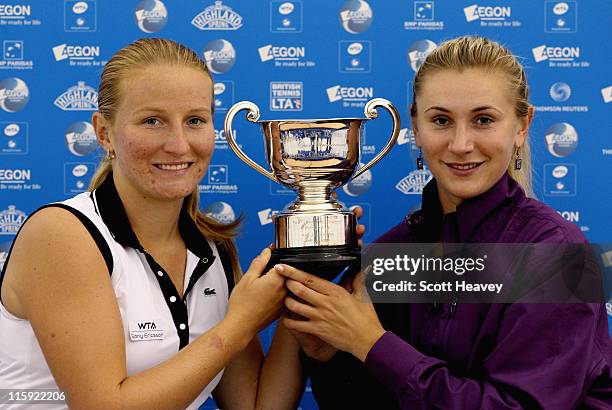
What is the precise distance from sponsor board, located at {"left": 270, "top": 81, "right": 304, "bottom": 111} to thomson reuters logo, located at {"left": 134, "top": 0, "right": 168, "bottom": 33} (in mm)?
398

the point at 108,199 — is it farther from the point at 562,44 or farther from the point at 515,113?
the point at 562,44

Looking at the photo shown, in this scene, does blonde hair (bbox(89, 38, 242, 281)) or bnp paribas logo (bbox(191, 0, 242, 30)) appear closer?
blonde hair (bbox(89, 38, 242, 281))

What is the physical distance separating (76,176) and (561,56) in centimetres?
158

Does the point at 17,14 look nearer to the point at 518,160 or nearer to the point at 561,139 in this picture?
the point at 518,160

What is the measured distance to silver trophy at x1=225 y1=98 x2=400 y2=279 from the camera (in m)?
1.56

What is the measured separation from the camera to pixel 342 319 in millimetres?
1540

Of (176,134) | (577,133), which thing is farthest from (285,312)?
(577,133)

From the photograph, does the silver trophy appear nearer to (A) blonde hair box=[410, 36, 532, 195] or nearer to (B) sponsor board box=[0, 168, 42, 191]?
(A) blonde hair box=[410, 36, 532, 195]

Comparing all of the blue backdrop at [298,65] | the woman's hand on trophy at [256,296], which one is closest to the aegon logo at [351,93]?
the blue backdrop at [298,65]

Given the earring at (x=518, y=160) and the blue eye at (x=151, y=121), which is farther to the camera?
the earring at (x=518, y=160)

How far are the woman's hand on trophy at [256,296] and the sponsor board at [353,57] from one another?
0.90 m

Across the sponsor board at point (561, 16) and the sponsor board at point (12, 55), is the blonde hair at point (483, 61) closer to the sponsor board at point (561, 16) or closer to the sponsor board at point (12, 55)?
the sponsor board at point (561, 16)

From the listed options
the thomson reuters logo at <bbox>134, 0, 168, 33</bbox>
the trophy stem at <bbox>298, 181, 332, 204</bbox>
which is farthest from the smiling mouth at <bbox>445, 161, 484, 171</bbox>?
the thomson reuters logo at <bbox>134, 0, 168, 33</bbox>

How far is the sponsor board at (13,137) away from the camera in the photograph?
2.27 metres
